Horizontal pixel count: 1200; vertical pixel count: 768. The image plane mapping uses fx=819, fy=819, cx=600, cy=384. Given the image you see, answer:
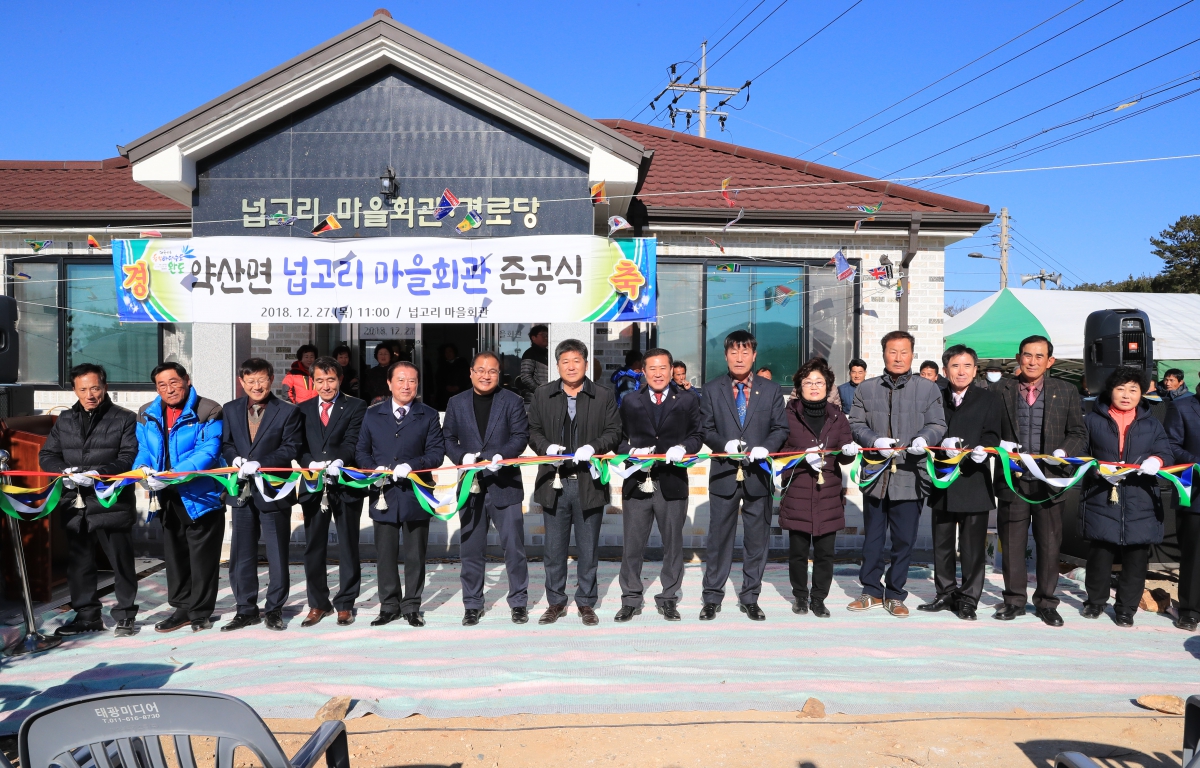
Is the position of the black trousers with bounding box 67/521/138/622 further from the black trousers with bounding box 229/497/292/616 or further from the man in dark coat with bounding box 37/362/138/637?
the black trousers with bounding box 229/497/292/616

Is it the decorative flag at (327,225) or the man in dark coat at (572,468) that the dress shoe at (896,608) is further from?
the decorative flag at (327,225)

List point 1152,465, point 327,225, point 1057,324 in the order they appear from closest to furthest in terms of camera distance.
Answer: point 1152,465 → point 327,225 → point 1057,324

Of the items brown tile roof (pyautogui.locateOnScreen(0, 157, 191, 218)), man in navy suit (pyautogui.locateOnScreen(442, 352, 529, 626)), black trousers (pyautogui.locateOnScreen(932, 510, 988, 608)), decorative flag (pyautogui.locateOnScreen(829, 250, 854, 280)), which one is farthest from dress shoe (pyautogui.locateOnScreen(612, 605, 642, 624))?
brown tile roof (pyautogui.locateOnScreen(0, 157, 191, 218))

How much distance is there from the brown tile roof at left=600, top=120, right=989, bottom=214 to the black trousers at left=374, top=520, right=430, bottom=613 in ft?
21.3

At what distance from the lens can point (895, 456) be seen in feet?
18.5

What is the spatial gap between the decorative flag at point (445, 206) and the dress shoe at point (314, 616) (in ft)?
15.2

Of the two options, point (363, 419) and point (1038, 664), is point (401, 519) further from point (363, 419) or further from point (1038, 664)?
point (1038, 664)

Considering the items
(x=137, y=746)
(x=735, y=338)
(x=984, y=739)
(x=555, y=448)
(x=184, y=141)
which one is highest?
(x=184, y=141)

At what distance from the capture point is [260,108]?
8555mm

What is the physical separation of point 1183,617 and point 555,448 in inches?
173

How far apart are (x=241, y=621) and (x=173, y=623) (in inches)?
17.9

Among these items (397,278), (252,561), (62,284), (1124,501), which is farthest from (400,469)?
(62,284)

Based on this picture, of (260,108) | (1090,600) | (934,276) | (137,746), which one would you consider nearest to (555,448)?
(137,746)

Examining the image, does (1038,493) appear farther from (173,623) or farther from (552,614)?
(173,623)
